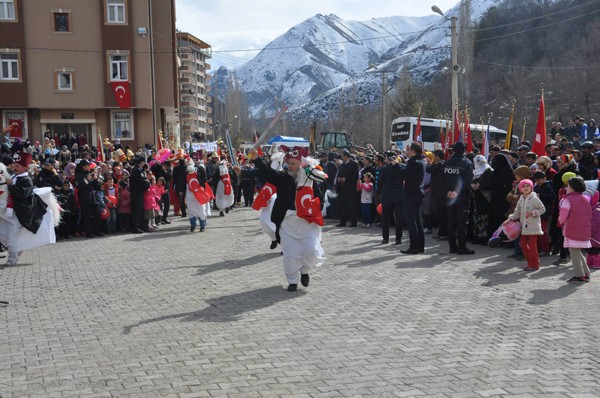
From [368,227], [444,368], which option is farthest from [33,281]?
[368,227]

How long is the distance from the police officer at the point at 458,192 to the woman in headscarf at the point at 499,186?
107 cm

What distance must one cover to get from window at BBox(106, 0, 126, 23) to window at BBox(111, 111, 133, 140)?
5.53 m

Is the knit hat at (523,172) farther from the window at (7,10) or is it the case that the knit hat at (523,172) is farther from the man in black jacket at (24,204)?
the window at (7,10)

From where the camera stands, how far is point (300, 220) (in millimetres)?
9797

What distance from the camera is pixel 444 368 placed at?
6.05 meters

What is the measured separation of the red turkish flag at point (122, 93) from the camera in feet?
132

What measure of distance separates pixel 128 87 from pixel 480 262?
107 feet

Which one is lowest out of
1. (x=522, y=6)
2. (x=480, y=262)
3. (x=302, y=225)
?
(x=480, y=262)

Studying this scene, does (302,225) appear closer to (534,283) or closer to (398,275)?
(398,275)

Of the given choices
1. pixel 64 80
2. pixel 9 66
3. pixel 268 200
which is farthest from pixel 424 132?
pixel 268 200

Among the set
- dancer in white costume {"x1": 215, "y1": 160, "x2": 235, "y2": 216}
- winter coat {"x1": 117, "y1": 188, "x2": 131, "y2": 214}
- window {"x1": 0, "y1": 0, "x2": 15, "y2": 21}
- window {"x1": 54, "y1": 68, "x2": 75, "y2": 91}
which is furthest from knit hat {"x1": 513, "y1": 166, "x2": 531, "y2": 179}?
window {"x1": 0, "y1": 0, "x2": 15, "y2": 21}

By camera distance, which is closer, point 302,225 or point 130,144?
point 302,225

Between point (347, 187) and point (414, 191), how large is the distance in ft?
16.9

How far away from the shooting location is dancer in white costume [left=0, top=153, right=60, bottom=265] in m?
12.3
